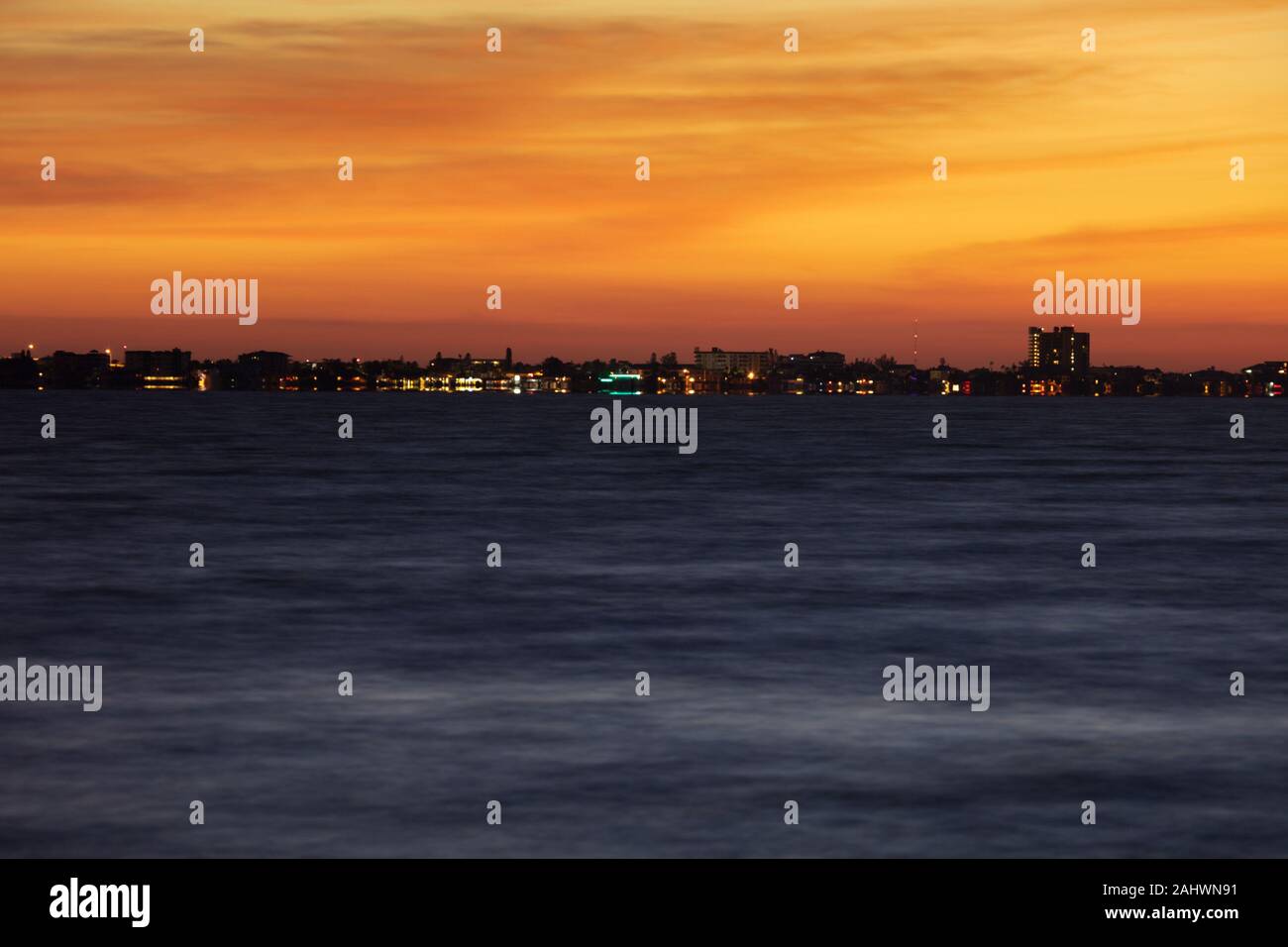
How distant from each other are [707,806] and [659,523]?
147ft

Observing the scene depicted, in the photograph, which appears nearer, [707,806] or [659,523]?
[707,806]

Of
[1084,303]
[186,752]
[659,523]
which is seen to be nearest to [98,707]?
[186,752]

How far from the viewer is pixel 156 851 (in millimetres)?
17547

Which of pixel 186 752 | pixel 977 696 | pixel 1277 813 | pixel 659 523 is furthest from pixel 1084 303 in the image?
pixel 186 752

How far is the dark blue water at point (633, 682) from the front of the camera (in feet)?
61.7

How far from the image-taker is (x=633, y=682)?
2772cm

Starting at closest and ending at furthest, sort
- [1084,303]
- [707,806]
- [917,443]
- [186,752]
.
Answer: [707,806] < [186,752] < [1084,303] < [917,443]

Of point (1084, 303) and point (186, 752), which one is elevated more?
point (1084, 303)

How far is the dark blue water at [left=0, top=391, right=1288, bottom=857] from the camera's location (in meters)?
18.8
